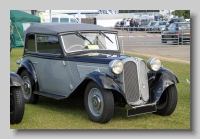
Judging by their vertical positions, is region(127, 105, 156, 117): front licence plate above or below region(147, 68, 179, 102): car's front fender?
below

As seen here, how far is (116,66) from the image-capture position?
6258 millimetres

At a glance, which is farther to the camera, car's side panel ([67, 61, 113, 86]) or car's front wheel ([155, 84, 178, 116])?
car's front wheel ([155, 84, 178, 116])

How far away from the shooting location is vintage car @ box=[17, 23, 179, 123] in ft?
20.7

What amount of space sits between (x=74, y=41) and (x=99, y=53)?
1.73ft

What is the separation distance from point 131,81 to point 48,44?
82.8 inches

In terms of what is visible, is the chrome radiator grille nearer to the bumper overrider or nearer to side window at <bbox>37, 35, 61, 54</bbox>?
the bumper overrider

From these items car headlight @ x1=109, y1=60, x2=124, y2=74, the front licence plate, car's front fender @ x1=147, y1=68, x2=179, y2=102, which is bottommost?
the front licence plate

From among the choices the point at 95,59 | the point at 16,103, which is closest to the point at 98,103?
the point at 95,59

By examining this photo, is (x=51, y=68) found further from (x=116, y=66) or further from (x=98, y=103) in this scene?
(x=116, y=66)

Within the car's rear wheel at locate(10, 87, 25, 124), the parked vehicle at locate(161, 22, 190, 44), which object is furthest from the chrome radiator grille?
the parked vehicle at locate(161, 22, 190, 44)

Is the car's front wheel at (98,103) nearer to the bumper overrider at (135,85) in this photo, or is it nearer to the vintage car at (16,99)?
the bumper overrider at (135,85)

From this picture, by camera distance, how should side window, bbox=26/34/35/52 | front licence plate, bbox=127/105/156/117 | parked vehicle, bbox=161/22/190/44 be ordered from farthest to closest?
parked vehicle, bbox=161/22/190/44 < side window, bbox=26/34/35/52 < front licence plate, bbox=127/105/156/117

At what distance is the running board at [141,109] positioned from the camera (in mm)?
6234

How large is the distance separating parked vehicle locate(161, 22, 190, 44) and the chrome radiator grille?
16.3 metres
